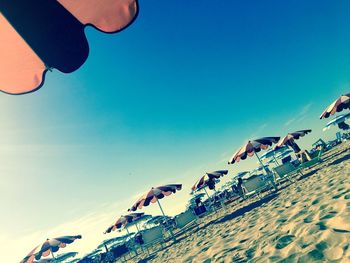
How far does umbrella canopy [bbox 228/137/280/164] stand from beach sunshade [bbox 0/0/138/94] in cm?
1003

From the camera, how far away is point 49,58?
2.00 meters

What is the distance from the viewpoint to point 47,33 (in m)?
1.91

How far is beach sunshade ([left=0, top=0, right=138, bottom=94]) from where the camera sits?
1848mm

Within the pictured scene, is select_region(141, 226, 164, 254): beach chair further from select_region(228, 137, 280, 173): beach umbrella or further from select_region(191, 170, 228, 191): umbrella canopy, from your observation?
select_region(228, 137, 280, 173): beach umbrella

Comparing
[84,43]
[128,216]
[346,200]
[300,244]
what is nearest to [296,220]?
[346,200]

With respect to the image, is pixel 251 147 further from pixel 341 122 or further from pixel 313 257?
pixel 341 122

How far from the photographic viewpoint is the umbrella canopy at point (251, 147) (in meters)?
11.4

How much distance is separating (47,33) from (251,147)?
10304mm

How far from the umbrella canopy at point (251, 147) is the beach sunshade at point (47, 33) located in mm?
10028

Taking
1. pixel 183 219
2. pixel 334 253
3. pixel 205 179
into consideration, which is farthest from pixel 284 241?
pixel 205 179

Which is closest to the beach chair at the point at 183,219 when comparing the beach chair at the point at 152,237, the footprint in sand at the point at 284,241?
the beach chair at the point at 152,237

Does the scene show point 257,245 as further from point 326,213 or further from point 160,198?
point 160,198

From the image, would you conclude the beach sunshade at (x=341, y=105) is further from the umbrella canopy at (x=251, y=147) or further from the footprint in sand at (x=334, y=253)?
the footprint in sand at (x=334, y=253)

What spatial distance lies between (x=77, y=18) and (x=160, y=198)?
10019 millimetres
